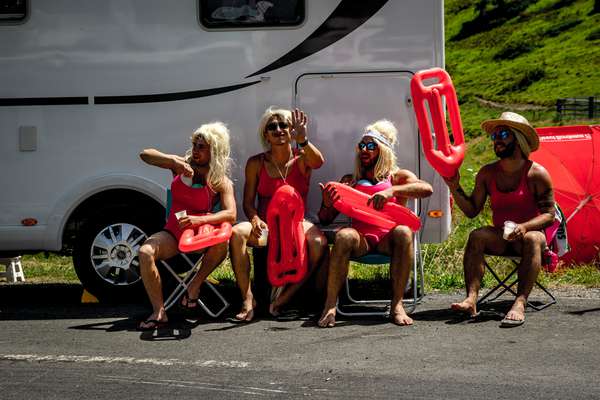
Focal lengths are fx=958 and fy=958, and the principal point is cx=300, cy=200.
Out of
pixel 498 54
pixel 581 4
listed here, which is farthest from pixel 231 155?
pixel 581 4

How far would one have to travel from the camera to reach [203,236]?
247 inches

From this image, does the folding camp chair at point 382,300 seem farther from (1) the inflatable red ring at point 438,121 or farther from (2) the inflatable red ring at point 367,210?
(1) the inflatable red ring at point 438,121

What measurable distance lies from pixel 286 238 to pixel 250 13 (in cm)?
172

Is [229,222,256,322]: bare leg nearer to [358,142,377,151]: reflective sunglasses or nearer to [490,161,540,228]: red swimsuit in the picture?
[358,142,377,151]: reflective sunglasses

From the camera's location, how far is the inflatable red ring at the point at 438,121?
6445mm

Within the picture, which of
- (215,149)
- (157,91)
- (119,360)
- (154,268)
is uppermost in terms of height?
(157,91)

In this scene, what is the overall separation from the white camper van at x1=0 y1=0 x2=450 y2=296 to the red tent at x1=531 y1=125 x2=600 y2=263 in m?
1.44

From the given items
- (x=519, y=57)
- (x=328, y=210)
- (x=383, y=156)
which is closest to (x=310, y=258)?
(x=328, y=210)

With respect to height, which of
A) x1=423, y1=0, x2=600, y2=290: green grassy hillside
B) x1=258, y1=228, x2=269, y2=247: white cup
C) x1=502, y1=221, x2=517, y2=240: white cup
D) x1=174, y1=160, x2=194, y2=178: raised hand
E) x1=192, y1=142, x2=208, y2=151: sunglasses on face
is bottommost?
x1=258, y1=228, x2=269, y2=247: white cup

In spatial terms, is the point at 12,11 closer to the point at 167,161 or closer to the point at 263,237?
the point at 167,161

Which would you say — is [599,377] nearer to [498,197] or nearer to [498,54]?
[498,197]

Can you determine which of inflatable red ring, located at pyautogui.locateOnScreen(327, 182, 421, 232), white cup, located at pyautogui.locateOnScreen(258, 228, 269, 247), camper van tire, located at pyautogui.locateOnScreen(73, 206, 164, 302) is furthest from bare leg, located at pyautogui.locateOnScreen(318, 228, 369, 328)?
camper van tire, located at pyautogui.locateOnScreen(73, 206, 164, 302)

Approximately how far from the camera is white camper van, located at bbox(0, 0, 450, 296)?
691 cm

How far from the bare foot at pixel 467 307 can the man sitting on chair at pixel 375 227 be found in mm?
313
